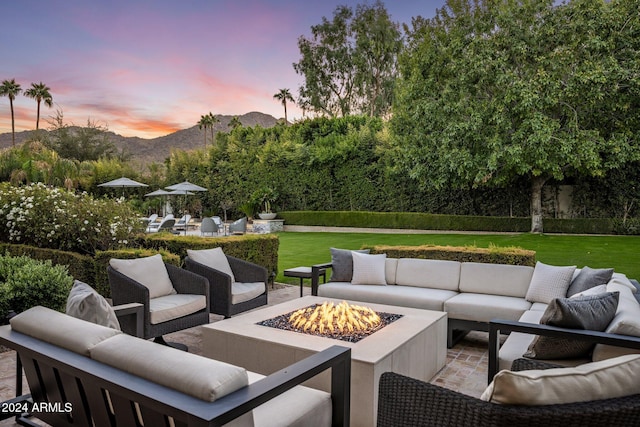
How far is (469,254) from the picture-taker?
594 centimetres

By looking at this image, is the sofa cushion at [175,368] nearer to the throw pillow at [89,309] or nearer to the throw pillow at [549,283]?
the throw pillow at [89,309]

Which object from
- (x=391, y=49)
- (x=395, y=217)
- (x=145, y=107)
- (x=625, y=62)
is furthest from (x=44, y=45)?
(x=391, y=49)

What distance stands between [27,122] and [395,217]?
27.0 meters

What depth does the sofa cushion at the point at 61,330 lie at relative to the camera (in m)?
1.87

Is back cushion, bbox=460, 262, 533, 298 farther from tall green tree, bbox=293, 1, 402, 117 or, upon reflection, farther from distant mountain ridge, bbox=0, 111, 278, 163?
distant mountain ridge, bbox=0, 111, 278, 163

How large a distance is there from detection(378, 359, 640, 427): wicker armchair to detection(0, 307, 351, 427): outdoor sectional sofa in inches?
15.6

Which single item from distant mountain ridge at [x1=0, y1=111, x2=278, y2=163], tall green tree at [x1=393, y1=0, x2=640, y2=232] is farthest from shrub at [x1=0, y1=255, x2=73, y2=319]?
distant mountain ridge at [x1=0, y1=111, x2=278, y2=163]

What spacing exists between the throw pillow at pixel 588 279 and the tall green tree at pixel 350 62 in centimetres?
2457

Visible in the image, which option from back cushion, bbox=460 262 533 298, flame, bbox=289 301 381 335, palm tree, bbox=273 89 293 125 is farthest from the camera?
palm tree, bbox=273 89 293 125

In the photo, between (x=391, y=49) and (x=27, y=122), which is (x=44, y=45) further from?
(x=27, y=122)

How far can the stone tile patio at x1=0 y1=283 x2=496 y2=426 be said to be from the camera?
336cm

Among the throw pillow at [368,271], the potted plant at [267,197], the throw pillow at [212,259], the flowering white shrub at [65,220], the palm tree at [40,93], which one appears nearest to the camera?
the throw pillow at [212,259]

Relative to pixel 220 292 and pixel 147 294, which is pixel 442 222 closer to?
pixel 220 292

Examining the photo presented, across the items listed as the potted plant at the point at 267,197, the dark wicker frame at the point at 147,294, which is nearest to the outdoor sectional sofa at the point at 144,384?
the dark wicker frame at the point at 147,294
